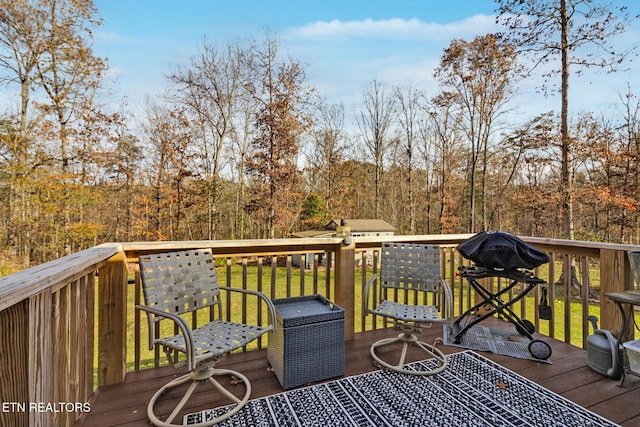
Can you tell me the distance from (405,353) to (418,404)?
581 millimetres

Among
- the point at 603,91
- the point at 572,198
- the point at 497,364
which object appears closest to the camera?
the point at 497,364

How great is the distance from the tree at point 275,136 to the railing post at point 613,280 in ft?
32.3

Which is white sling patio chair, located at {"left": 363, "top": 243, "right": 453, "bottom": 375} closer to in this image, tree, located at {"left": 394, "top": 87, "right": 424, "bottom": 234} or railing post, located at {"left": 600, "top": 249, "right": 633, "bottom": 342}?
railing post, located at {"left": 600, "top": 249, "right": 633, "bottom": 342}

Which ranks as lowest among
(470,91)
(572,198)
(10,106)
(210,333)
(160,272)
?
(210,333)

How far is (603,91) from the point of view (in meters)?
9.97

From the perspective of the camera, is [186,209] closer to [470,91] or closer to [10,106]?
[10,106]

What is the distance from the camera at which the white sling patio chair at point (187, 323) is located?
1.88 m

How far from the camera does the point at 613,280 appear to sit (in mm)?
2740

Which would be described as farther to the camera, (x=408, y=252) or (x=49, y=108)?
(x=49, y=108)

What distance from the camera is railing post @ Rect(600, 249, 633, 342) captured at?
8.86 feet

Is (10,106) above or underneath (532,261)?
above

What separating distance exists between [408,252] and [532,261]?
3.40 ft

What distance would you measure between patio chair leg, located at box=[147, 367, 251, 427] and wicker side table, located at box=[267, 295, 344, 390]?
0.97 ft

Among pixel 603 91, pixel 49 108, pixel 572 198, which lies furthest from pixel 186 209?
pixel 603 91
